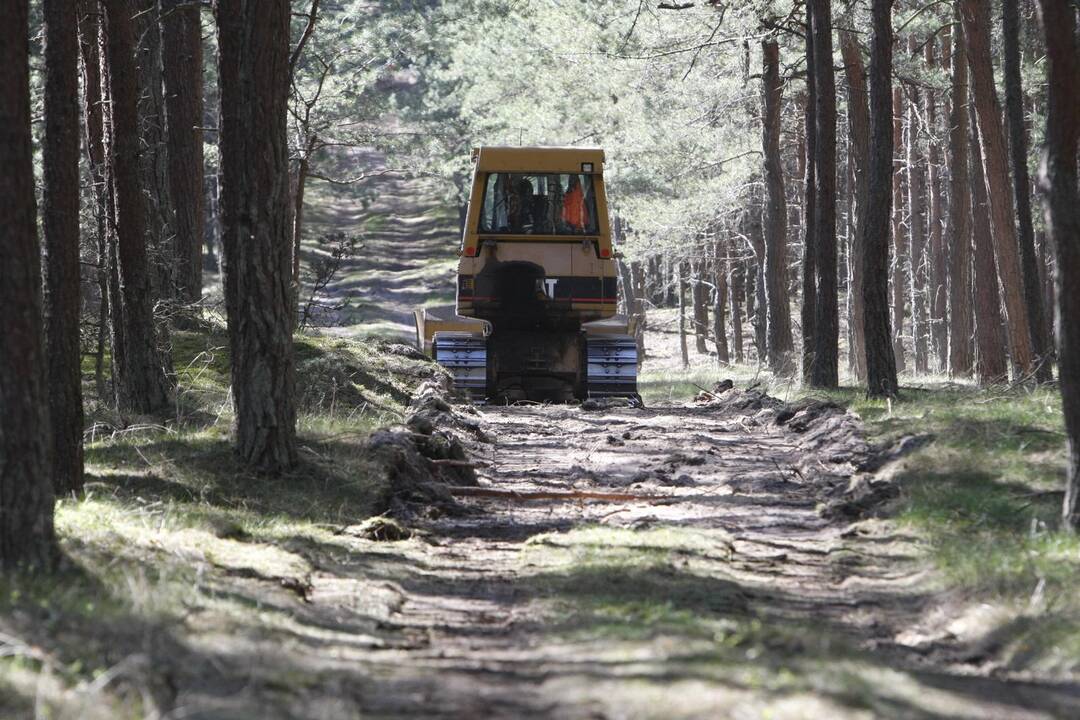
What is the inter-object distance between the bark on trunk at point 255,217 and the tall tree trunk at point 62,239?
1.23 m

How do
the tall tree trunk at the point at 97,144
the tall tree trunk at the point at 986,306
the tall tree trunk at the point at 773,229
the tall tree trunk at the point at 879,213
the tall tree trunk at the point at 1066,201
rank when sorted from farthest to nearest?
the tall tree trunk at the point at 773,229
the tall tree trunk at the point at 986,306
the tall tree trunk at the point at 879,213
the tall tree trunk at the point at 97,144
the tall tree trunk at the point at 1066,201

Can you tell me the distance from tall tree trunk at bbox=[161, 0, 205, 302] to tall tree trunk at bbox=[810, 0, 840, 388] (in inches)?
332

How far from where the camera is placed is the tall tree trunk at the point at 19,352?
5.93 m

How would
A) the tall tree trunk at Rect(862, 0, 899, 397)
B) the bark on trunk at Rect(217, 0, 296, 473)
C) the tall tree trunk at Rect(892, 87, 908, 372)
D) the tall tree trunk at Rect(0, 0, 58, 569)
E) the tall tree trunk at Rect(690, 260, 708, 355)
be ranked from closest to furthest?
the tall tree trunk at Rect(0, 0, 58, 569) < the bark on trunk at Rect(217, 0, 296, 473) < the tall tree trunk at Rect(862, 0, 899, 397) < the tall tree trunk at Rect(892, 87, 908, 372) < the tall tree trunk at Rect(690, 260, 708, 355)

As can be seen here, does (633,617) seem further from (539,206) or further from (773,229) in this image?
(773,229)

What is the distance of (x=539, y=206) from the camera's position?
1931 centimetres

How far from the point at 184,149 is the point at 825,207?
875 cm

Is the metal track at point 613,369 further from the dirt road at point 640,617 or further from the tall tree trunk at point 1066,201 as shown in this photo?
the tall tree trunk at point 1066,201

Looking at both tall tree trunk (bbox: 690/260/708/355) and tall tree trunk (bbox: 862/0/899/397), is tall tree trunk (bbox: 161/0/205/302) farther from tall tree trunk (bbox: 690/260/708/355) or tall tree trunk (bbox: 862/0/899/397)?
tall tree trunk (bbox: 690/260/708/355)

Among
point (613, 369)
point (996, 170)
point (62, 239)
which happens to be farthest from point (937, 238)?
point (62, 239)

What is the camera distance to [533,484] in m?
11.3

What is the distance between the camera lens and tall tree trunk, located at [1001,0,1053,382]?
18078 mm

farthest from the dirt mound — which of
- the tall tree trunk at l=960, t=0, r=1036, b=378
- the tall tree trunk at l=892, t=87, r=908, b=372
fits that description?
the tall tree trunk at l=892, t=87, r=908, b=372

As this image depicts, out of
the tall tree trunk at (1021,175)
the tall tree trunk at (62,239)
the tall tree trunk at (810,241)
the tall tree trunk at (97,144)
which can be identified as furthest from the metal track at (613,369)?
the tall tree trunk at (62,239)
